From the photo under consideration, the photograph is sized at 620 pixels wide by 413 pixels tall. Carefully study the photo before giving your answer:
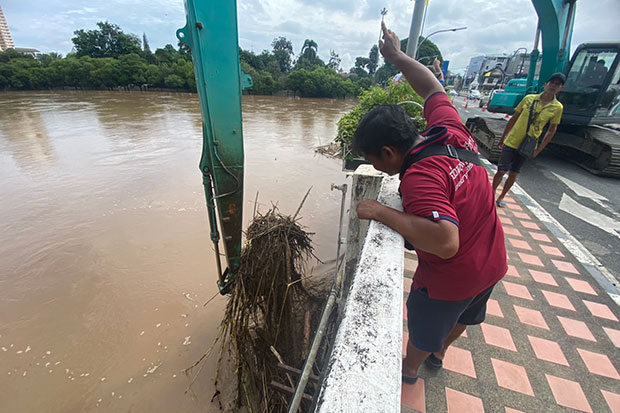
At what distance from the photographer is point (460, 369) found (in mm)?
1849

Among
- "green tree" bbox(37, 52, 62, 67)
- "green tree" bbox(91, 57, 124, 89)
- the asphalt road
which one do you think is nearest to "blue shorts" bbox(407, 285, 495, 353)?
the asphalt road

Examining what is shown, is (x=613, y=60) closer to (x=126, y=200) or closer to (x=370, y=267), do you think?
(x=370, y=267)

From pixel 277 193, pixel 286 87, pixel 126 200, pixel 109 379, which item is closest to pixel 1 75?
pixel 286 87

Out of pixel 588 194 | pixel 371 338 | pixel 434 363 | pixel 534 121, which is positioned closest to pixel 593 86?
pixel 588 194

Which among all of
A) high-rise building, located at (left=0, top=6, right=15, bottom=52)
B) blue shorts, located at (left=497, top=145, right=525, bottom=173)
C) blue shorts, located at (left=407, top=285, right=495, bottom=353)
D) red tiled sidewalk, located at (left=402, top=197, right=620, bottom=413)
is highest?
high-rise building, located at (left=0, top=6, right=15, bottom=52)

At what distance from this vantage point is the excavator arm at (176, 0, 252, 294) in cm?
148

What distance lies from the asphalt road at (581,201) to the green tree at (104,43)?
2264 inches

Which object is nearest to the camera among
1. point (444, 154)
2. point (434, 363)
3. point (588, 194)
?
point (444, 154)

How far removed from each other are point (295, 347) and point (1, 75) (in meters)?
47.9

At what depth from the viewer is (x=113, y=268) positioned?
14.2 feet

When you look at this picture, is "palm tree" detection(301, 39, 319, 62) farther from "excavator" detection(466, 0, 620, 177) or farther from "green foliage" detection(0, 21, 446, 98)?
"excavator" detection(466, 0, 620, 177)

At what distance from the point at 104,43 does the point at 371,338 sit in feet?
216

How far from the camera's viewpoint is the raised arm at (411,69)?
5.94 ft

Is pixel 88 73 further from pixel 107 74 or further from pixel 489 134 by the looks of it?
pixel 489 134
